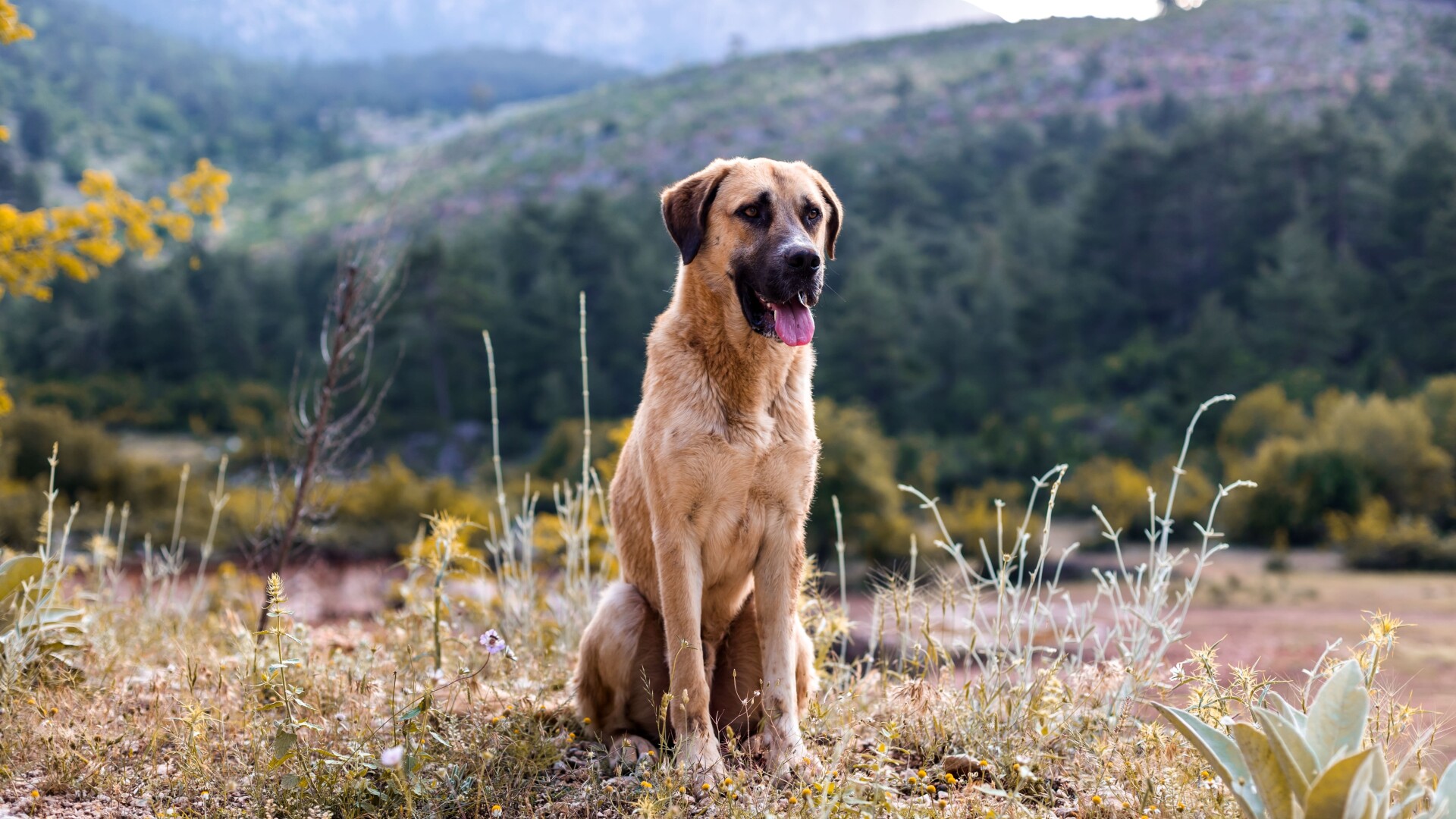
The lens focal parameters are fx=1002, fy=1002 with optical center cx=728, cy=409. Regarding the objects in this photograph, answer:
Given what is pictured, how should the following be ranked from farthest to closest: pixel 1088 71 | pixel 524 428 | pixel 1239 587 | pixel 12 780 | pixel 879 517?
pixel 1088 71, pixel 524 428, pixel 879 517, pixel 1239 587, pixel 12 780

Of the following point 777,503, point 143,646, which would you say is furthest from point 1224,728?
point 143,646

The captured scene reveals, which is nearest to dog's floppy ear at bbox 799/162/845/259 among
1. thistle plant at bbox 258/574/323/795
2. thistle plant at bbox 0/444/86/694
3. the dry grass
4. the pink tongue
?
the pink tongue

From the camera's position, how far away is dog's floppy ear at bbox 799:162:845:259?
3.91 m

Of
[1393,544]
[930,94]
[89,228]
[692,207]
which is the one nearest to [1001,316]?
[1393,544]

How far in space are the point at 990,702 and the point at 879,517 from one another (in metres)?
20.7

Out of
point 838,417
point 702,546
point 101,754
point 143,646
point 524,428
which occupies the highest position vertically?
point 702,546

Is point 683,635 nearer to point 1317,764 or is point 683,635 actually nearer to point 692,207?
point 692,207

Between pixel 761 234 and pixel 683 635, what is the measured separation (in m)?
1.43

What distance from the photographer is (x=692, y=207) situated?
12.2 feet

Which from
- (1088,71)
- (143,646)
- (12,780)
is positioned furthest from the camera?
(1088,71)

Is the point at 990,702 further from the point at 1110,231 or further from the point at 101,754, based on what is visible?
the point at 1110,231

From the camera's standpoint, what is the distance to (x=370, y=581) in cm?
2170

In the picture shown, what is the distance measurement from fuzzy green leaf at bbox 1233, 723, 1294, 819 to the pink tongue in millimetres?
1750

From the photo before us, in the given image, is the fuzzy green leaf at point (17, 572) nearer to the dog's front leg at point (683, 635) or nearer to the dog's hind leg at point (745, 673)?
the dog's front leg at point (683, 635)
